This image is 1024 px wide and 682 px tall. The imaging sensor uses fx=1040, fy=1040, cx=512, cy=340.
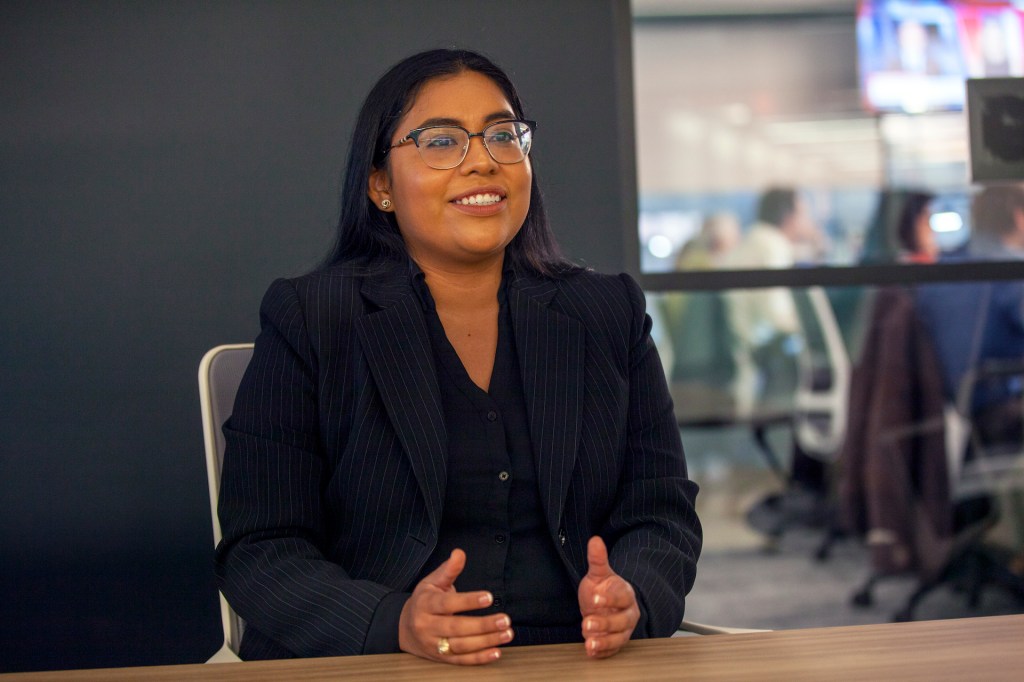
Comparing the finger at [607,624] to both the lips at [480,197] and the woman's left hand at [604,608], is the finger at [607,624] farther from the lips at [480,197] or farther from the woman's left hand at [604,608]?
the lips at [480,197]

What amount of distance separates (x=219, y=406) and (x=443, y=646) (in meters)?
0.88

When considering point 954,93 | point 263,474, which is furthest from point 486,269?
point 954,93

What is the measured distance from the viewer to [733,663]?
1021mm

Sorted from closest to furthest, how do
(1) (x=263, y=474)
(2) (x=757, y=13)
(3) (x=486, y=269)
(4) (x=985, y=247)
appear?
(1) (x=263, y=474), (3) (x=486, y=269), (4) (x=985, y=247), (2) (x=757, y=13)

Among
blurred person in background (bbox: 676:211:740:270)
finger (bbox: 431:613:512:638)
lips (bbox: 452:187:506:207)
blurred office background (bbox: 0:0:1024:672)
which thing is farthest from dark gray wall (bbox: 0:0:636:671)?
blurred person in background (bbox: 676:211:740:270)

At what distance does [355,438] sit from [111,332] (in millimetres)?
1036

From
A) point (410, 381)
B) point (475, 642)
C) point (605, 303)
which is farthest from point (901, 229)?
point (475, 642)

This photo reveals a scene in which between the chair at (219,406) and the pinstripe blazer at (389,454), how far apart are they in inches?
6.6

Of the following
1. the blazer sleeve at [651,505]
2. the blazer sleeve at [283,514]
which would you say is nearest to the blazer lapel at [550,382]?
the blazer sleeve at [651,505]

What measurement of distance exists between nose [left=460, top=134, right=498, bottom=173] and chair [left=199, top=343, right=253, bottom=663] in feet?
1.73

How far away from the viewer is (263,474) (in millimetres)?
1541

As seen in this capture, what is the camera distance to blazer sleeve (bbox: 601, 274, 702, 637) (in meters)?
1.46

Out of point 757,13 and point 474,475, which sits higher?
point 757,13

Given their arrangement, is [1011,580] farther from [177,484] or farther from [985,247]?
[177,484]
